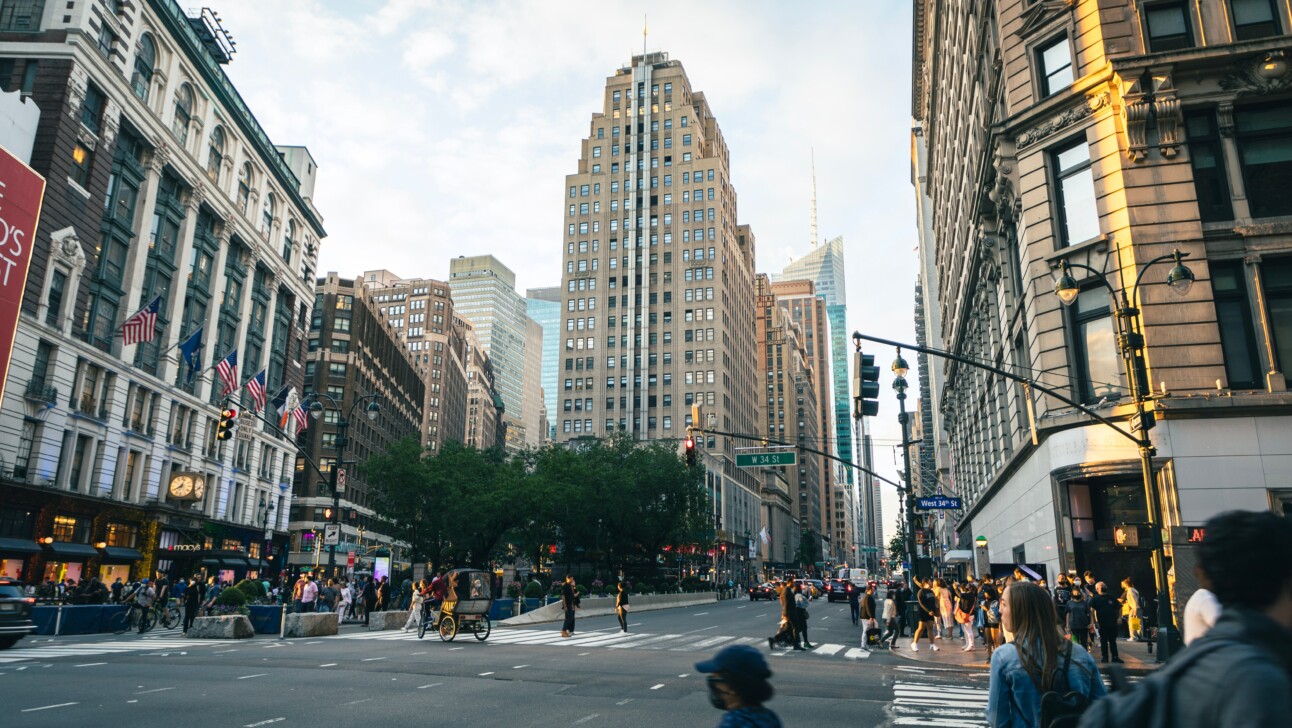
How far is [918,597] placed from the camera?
26641 mm

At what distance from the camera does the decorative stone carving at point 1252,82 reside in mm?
23141

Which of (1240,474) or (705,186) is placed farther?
(705,186)

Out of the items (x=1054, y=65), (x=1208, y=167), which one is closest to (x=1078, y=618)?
(x=1208, y=167)

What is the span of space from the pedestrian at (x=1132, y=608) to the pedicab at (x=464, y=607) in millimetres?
19267

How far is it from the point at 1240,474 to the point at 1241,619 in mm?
23890

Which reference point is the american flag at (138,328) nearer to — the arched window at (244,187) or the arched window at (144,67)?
the arched window at (144,67)

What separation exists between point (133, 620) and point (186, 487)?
74.7ft

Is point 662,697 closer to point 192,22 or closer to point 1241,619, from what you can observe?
point 1241,619

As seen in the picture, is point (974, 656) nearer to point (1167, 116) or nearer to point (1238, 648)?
point (1167, 116)

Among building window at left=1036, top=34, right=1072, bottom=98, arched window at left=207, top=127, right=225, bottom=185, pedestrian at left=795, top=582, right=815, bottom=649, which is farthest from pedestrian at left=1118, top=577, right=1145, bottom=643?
arched window at left=207, top=127, right=225, bottom=185

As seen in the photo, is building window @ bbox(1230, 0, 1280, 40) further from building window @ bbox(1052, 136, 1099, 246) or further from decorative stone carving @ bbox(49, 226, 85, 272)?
decorative stone carving @ bbox(49, 226, 85, 272)

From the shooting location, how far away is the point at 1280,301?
894 inches

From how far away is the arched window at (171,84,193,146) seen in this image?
5128 cm

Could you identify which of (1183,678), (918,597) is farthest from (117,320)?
(1183,678)
